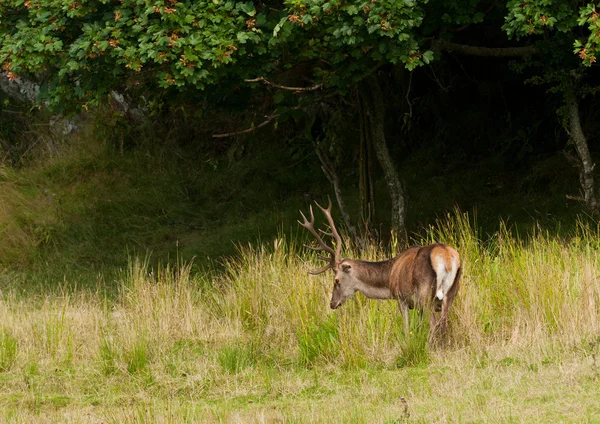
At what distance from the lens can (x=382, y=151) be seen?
13.2 meters

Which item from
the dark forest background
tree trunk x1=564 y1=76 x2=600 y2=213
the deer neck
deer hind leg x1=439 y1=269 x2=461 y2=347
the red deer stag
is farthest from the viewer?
tree trunk x1=564 y1=76 x2=600 y2=213

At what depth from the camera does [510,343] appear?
8.34 metres

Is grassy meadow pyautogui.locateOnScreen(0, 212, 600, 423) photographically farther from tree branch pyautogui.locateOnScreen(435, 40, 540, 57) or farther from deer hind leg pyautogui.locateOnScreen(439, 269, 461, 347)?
tree branch pyautogui.locateOnScreen(435, 40, 540, 57)

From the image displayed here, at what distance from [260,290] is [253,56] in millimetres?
2993

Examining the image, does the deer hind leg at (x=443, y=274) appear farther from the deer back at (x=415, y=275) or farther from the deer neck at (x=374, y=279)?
the deer neck at (x=374, y=279)

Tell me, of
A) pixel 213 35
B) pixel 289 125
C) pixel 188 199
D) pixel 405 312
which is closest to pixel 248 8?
pixel 213 35

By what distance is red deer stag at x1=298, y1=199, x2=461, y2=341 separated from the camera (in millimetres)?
8414

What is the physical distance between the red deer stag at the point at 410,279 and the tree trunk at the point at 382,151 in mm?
3760

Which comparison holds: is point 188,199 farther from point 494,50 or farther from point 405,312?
point 405,312

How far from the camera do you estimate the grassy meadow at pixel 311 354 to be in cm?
699

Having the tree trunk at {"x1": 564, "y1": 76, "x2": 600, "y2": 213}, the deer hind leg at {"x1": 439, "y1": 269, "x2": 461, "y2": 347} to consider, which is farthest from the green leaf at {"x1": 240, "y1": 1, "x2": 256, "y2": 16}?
the deer hind leg at {"x1": 439, "y1": 269, "x2": 461, "y2": 347}

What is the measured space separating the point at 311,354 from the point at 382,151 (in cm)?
516

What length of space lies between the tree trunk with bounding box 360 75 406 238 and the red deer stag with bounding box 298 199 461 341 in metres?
3.76

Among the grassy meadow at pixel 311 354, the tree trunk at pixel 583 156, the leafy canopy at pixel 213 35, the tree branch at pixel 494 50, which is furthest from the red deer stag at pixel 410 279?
the tree branch at pixel 494 50
